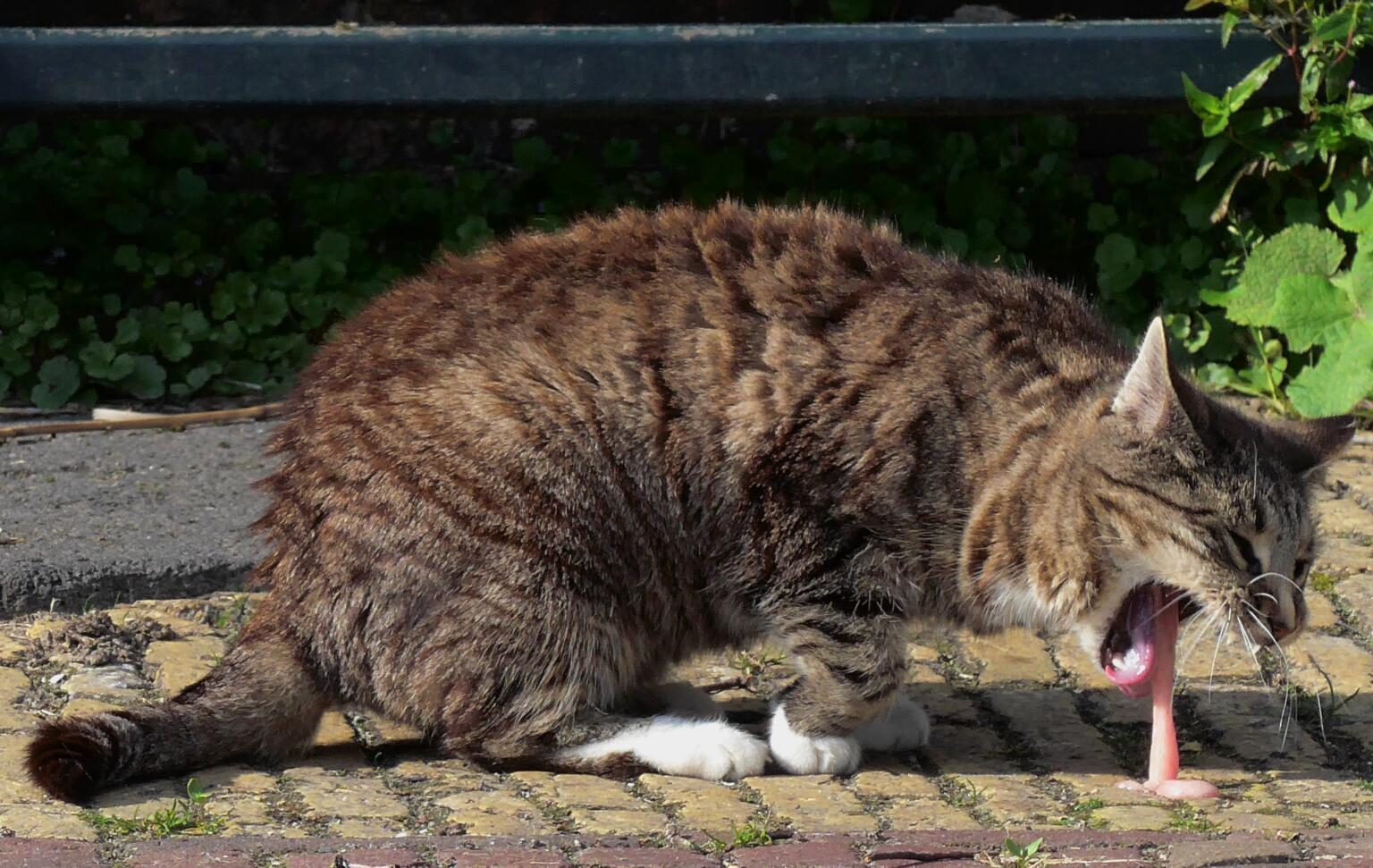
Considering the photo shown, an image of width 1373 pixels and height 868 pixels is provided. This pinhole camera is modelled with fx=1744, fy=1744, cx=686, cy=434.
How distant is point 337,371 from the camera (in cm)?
432

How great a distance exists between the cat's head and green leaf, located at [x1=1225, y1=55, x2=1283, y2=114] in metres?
2.73

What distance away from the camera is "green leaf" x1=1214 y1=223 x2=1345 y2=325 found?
6.43 metres

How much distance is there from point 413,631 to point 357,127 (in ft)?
13.2

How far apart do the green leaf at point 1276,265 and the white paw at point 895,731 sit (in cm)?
282

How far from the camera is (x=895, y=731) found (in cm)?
424

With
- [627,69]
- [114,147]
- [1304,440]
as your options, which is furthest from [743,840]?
[114,147]

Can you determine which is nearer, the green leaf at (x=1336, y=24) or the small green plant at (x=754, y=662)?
the small green plant at (x=754, y=662)

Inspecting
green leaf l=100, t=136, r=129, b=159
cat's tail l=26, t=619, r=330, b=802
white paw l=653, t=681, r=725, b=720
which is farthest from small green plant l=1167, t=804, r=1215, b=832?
green leaf l=100, t=136, r=129, b=159

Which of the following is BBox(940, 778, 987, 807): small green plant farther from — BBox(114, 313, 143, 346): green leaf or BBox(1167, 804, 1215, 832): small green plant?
BBox(114, 313, 143, 346): green leaf

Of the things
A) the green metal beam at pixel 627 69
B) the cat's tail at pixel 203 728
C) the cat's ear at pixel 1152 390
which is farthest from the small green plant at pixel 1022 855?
the green metal beam at pixel 627 69

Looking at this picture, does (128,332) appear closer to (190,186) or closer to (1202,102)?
(190,186)

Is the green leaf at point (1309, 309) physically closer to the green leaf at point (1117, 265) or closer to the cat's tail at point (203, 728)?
the green leaf at point (1117, 265)

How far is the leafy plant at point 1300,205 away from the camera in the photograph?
6043 millimetres

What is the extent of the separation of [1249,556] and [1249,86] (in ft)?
10.1
